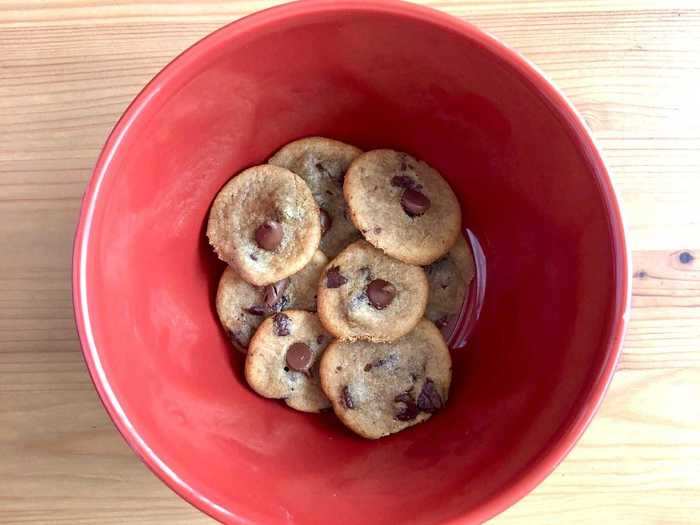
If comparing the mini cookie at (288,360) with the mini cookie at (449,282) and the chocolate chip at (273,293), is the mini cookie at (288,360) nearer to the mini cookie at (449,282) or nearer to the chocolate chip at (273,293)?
the chocolate chip at (273,293)

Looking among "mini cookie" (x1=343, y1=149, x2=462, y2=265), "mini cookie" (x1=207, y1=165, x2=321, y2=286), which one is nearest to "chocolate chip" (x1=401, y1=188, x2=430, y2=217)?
"mini cookie" (x1=343, y1=149, x2=462, y2=265)

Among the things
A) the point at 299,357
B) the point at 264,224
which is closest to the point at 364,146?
the point at 264,224

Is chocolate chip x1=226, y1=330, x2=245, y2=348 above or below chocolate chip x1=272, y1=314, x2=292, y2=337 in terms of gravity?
below

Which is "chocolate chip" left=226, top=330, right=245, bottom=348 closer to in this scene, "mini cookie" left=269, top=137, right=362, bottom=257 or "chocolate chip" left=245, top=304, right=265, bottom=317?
"chocolate chip" left=245, top=304, right=265, bottom=317

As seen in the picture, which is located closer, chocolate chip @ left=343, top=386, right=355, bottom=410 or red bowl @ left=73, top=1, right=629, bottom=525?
red bowl @ left=73, top=1, right=629, bottom=525

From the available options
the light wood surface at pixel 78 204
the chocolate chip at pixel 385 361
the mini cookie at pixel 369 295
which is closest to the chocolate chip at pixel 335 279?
the mini cookie at pixel 369 295

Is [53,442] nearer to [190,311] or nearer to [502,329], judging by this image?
[190,311]
